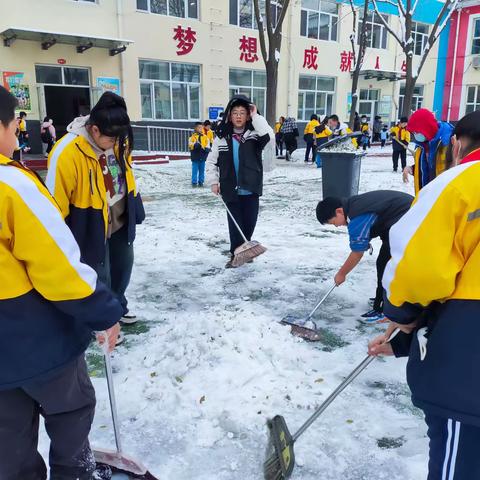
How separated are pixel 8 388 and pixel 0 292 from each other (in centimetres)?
32

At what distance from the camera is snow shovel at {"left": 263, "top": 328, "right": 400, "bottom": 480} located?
6.98 feet

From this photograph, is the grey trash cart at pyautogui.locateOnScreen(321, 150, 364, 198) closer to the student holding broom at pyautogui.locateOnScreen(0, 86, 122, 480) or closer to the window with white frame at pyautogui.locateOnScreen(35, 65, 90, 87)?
the student holding broom at pyautogui.locateOnScreen(0, 86, 122, 480)

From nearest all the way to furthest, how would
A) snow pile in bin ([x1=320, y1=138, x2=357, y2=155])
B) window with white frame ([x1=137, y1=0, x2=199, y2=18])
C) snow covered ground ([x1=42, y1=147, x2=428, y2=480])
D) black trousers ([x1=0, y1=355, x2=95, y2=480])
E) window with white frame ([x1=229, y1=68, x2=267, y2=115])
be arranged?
black trousers ([x1=0, y1=355, x2=95, y2=480])
snow covered ground ([x1=42, y1=147, x2=428, y2=480])
snow pile in bin ([x1=320, y1=138, x2=357, y2=155])
window with white frame ([x1=137, y1=0, x2=199, y2=18])
window with white frame ([x1=229, y1=68, x2=267, y2=115])

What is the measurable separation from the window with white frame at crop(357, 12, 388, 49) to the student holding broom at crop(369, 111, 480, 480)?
81.8 feet

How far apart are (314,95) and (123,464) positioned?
70.1ft

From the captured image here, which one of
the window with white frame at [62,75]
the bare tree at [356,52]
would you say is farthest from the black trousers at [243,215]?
the bare tree at [356,52]

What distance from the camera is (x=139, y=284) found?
4.69 m

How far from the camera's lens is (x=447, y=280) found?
4.26ft

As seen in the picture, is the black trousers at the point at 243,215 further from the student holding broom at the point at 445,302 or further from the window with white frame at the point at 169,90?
the window with white frame at the point at 169,90

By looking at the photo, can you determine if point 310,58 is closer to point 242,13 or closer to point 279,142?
point 242,13

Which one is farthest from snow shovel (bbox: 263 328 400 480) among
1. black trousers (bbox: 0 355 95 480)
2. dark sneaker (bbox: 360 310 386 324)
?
dark sneaker (bbox: 360 310 386 324)

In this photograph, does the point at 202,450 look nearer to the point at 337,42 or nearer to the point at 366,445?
the point at 366,445

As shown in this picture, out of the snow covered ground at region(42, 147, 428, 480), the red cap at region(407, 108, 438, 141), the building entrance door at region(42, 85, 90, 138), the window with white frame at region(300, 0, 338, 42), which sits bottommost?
the snow covered ground at region(42, 147, 428, 480)

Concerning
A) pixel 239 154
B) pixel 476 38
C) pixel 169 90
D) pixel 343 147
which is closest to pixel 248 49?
pixel 169 90
